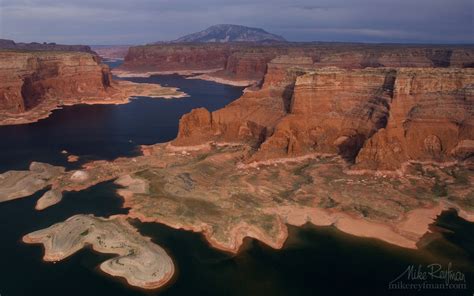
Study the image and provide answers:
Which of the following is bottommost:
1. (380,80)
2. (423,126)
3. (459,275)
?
(459,275)

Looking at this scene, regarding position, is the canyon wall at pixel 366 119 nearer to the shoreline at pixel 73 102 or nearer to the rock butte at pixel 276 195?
the rock butte at pixel 276 195

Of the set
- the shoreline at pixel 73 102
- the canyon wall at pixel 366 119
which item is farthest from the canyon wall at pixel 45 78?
the canyon wall at pixel 366 119

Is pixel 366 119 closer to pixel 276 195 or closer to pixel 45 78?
pixel 276 195

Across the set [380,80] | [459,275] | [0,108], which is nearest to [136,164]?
[380,80]

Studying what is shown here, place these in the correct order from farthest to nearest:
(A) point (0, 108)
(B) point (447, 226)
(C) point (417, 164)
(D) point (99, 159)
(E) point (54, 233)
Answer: (A) point (0, 108) < (D) point (99, 159) < (C) point (417, 164) < (B) point (447, 226) < (E) point (54, 233)

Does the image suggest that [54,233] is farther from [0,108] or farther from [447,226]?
[0,108]

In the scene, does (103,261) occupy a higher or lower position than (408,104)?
lower
